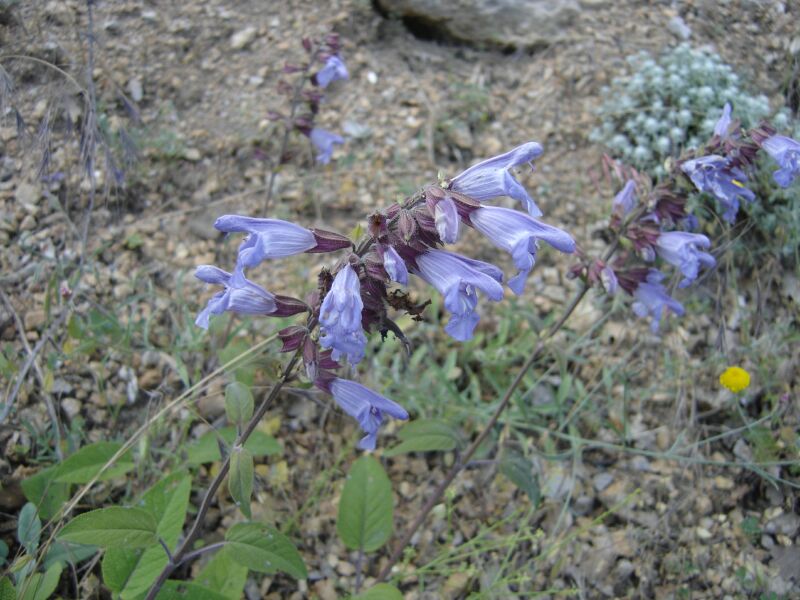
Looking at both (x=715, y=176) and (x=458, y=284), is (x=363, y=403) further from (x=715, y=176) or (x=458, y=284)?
(x=715, y=176)

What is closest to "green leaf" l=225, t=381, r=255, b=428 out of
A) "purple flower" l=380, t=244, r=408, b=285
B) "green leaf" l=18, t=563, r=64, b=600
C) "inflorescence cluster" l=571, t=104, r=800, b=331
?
"purple flower" l=380, t=244, r=408, b=285

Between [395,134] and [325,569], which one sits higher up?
[395,134]

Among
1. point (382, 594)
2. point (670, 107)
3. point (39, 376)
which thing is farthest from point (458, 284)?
point (670, 107)

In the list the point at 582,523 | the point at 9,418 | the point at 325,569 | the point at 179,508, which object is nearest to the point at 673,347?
the point at 582,523

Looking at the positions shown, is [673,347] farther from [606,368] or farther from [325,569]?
[325,569]

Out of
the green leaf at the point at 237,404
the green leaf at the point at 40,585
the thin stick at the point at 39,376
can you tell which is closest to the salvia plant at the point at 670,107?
the green leaf at the point at 237,404

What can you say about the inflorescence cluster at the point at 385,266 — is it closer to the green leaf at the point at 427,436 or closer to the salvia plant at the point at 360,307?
the salvia plant at the point at 360,307
